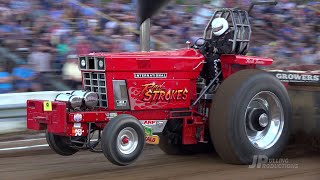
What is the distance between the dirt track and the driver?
1.03 m

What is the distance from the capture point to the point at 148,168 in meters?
5.75

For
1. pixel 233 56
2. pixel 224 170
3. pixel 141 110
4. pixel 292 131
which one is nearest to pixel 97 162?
pixel 141 110

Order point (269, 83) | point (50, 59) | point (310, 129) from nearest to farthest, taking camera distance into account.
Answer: point (269, 83)
point (310, 129)
point (50, 59)

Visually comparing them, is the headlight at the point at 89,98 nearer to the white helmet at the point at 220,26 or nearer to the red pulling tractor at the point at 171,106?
the red pulling tractor at the point at 171,106

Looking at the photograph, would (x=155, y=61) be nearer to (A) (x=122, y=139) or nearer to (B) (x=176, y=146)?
(A) (x=122, y=139)

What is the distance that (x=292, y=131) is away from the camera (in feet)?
21.3

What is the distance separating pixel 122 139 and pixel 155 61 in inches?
38.2

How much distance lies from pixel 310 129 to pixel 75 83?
193 inches

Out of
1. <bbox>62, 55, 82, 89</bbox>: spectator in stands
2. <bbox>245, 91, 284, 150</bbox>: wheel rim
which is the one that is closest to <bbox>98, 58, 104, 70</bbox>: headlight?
<bbox>245, 91, 284, 150</bbox>: wheel rim

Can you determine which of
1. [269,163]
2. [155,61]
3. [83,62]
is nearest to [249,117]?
[269,163]

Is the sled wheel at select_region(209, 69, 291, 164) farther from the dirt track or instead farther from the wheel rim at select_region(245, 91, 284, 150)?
the dirt track

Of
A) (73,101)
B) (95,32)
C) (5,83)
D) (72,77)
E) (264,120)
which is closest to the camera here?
(73,101)

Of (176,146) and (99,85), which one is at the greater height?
(99,85)

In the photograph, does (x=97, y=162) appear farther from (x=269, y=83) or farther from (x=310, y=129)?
(x=310, y=129)
